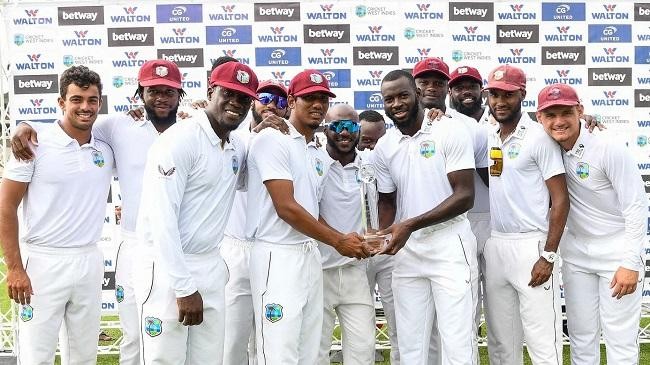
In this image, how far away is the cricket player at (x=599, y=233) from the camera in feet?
14.0

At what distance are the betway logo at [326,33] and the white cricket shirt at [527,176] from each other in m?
2.71

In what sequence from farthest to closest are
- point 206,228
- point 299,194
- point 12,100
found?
point 12,100 → point 299,194 → point 206,228

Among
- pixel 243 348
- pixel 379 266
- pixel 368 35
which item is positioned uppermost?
pixel 368 35

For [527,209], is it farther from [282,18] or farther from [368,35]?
[282,18]

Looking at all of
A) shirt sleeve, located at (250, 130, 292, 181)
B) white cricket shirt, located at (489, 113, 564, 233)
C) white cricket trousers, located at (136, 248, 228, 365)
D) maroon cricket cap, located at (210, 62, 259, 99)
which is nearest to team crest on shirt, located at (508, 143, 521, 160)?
white cricket shirt, located at (489, 113, 564, 233)

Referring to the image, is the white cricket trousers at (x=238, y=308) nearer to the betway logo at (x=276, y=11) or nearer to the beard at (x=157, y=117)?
the beard at (x=157, y=117)

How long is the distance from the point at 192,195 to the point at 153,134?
44.9 inches

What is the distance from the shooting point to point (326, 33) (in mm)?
6645

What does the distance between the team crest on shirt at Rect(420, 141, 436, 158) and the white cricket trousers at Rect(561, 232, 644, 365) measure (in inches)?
47.1

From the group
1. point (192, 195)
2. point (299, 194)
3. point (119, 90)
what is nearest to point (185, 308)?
point (192, 195)

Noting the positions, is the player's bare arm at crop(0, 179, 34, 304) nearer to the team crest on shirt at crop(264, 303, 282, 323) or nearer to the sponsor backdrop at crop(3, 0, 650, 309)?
the team crest on shirt at crop(264, 303, 282, 323)

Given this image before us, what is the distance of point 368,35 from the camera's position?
6.64 meters

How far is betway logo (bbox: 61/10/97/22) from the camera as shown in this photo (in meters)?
6.50

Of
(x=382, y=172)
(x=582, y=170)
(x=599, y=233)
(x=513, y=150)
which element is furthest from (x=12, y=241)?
(x=599, y=233)
